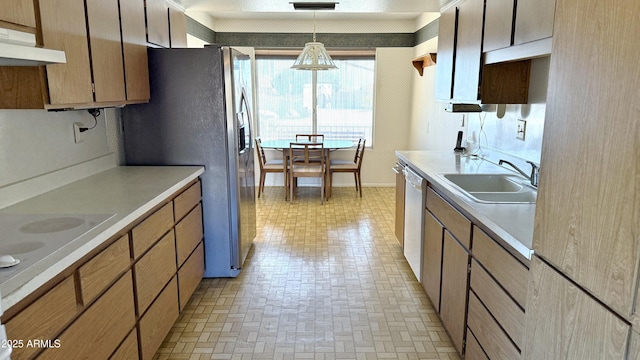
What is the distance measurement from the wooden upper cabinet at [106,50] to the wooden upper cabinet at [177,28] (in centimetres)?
91

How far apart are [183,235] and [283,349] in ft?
2.97

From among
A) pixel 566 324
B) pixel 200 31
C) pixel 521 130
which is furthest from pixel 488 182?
pixel 200 31

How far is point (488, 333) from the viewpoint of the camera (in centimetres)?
171

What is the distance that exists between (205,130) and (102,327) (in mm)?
1614

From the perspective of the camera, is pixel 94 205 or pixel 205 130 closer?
pixel 94 205

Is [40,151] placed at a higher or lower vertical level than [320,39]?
lower

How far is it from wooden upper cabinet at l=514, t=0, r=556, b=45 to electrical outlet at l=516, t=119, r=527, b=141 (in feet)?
2.25

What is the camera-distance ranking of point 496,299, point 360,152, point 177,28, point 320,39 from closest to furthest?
1. point 496,299
2. point 177,28
3. point 360,152
4. point 320,39

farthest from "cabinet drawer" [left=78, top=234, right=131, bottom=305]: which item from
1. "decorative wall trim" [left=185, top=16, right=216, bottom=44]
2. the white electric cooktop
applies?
"decorative wall trim" [left=185, top=16, right=216, bottom=44]

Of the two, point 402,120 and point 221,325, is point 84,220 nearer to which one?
point 221,325

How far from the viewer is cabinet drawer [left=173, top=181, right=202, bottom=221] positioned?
244 cm

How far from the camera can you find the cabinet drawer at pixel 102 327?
52.6 inches

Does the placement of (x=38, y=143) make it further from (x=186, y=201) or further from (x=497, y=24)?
(x=497, y=24)

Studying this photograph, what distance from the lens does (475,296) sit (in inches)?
73.2
